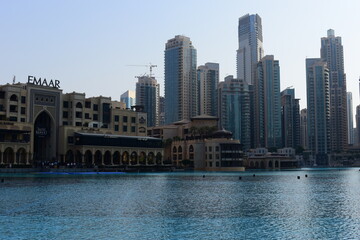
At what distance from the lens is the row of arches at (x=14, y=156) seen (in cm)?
17050

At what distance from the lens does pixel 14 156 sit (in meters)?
171

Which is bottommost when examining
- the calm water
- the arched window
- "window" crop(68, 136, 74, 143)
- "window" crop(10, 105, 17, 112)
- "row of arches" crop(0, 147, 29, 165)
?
the calm water

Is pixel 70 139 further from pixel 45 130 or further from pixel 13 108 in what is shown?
pixel 13 108

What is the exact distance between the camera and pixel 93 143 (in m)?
193

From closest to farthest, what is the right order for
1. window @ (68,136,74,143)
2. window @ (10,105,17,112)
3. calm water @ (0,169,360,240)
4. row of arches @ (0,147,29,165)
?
calm water @ (0,169,360,240) < row of arches @ (0,147,29,165) < window @ (10,105,17,112) < window @ (68,136,74,143)

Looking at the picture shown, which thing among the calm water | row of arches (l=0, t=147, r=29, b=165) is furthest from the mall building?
the calm water

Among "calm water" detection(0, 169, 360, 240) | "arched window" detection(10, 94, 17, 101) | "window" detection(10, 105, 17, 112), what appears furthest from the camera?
"arched window" detection(10, 94, 17, 101)

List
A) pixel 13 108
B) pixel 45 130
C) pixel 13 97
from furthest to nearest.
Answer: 1. pixel 45 130
2. pixel 13 97
3. pixel 13 108

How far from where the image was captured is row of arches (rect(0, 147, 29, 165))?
559 feet

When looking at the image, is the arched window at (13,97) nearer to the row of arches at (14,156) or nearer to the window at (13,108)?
the window at (13,108)

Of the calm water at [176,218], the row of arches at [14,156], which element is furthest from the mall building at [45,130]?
the calm water at [176,218]

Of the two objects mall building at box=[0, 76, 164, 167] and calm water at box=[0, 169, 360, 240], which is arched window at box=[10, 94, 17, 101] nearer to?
mall building at box=[0, 76, 164, 167]

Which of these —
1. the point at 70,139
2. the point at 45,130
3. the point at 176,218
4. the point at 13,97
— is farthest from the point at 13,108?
the point at 176,218

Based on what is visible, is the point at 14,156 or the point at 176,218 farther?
the point at 14,156
